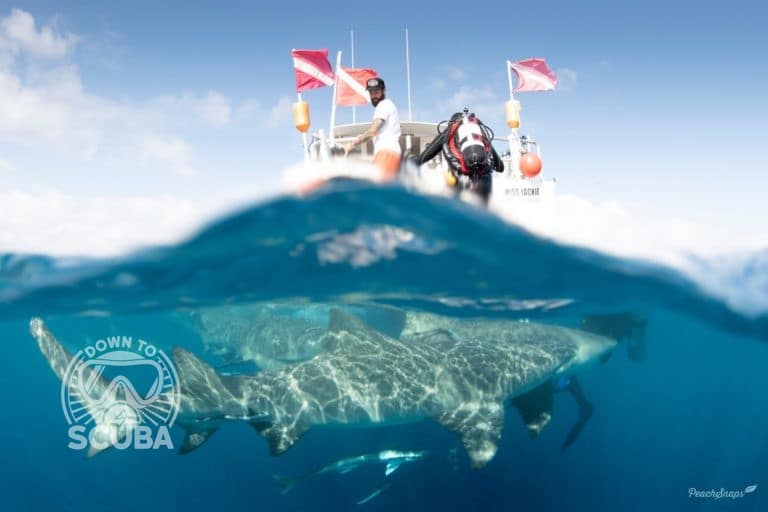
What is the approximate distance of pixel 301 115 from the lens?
12438mm

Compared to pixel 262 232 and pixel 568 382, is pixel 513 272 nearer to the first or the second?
pixel 568 382

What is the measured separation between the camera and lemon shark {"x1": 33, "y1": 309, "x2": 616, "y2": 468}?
8.52 m

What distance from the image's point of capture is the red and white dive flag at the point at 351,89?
583 inches

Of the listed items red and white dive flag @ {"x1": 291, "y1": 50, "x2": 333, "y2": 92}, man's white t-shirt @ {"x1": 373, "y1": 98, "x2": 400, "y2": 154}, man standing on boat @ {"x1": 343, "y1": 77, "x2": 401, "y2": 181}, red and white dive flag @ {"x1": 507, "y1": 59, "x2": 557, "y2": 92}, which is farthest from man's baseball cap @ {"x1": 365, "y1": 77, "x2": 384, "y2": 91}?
red and white dive flag @ {"x1": 507, "y1": 59, "x2": 557, "y2": 92}

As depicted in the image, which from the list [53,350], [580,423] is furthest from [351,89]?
[580,423]

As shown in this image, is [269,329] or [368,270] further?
[269,329]

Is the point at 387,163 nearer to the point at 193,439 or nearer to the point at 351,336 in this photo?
the point at 351,336

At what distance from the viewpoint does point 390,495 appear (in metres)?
16.8

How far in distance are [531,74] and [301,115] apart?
774cm

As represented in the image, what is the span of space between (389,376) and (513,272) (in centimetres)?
458

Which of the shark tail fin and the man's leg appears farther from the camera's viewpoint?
the shark tail fin

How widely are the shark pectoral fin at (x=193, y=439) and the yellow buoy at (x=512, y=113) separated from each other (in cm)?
1199

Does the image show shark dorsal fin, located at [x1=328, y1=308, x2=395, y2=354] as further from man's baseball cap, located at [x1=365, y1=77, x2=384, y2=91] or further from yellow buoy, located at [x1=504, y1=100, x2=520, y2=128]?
yellow buoy, located at [x1=504, y1=100, x2=520, y2=128]

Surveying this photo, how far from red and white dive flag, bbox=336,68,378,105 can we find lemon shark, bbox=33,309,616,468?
779 cm
